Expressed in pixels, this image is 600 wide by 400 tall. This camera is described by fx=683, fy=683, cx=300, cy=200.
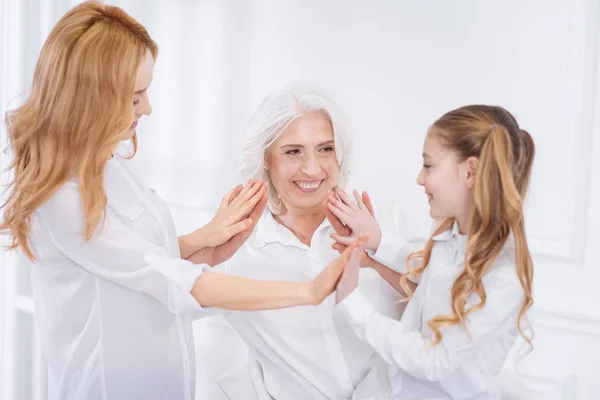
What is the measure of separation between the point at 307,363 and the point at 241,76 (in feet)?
3.90

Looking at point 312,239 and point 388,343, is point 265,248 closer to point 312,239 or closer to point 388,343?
point 312,239

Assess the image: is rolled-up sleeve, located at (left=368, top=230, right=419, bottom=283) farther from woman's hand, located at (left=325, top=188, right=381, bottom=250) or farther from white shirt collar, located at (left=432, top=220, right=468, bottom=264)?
white shirt collar, located at (left=432, top=220, right=468, bottom=264)

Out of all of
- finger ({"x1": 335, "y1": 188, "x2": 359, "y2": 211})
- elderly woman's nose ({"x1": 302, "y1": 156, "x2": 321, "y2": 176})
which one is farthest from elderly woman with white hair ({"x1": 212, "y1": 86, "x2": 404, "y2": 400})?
finger ({"x1": 335, "y1": 188, "x2": 359, "y2": 211})

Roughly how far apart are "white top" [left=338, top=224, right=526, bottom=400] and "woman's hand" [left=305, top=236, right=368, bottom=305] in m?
0.06

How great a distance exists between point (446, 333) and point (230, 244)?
82 cm

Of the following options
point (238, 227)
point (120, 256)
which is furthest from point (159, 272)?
point (238, 227)

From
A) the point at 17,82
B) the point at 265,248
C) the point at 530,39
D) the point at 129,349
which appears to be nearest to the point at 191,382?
the point at 129,349

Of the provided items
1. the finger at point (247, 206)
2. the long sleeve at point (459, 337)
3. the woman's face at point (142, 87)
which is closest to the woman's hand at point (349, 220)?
the finger at point (247, 206)

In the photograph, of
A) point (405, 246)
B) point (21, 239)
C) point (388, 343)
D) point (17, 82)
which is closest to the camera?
point (388, 343)

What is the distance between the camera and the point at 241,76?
2705 mm

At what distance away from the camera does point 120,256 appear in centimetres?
176

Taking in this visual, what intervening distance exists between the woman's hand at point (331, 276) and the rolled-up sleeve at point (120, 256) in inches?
11.7

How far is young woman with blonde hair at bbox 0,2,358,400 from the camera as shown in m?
1.74

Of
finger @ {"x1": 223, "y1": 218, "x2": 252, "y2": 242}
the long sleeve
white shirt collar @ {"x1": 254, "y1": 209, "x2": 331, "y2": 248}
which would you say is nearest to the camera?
the long sleeve
